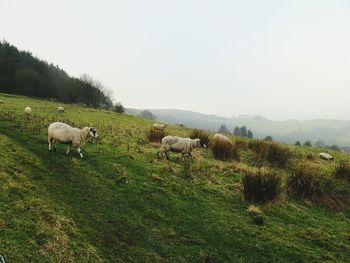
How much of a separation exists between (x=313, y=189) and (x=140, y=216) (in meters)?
7.02

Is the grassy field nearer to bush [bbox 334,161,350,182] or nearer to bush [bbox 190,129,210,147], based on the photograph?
bush [bbox 334,161,350,182]

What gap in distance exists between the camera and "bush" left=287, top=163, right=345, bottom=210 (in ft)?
42.8

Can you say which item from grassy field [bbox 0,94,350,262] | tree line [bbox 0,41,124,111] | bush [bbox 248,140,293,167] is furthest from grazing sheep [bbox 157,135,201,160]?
tree line [bbox 0,41,124,111]

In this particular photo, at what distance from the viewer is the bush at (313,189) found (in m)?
13.0

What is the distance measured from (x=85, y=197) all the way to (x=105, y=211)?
93cm

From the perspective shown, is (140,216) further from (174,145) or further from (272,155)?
(272,155)

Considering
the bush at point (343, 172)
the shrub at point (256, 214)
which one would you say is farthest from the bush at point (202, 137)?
the shrub at point (256, 214)

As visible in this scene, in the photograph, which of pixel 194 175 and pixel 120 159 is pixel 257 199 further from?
pixel 120 159

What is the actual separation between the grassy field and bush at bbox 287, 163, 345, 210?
38 centimetres

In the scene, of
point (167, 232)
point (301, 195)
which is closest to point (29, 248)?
point (167, 232)

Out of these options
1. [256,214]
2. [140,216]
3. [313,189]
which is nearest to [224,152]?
[313,189]

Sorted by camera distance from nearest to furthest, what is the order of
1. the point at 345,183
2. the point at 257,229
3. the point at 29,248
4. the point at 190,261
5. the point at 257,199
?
the point at 29,248 < the point at 190,261 < the point at 257,229 < the point at 257,199 < the point at 345,183

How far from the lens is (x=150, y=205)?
10711 millimetres

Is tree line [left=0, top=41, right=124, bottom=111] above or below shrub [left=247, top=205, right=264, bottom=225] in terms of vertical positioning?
above
